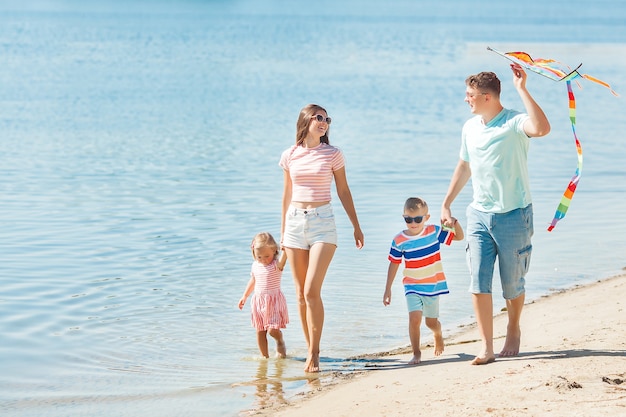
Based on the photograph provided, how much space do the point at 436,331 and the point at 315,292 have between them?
0.88 meters

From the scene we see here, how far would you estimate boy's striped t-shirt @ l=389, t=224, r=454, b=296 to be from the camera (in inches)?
259

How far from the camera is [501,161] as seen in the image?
5.87m

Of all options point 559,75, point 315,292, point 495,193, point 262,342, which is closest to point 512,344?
point 495,193

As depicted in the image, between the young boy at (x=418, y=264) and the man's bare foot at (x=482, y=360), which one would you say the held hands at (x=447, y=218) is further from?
the man's bare foot at (x=482, y=360)

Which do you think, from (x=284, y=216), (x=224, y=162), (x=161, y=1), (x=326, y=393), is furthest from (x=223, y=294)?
(x=161, y=1)

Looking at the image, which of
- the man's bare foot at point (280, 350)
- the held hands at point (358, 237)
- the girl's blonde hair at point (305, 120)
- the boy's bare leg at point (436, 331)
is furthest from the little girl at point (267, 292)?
the boy's bare leg at point (436, 331)

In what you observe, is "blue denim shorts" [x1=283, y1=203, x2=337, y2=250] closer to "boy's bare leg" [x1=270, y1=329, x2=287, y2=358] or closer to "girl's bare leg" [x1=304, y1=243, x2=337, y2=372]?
"girl's bare leg" [x1=304, y1=243, x2=337, y2=372]

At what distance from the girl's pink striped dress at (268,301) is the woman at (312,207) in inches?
17.3

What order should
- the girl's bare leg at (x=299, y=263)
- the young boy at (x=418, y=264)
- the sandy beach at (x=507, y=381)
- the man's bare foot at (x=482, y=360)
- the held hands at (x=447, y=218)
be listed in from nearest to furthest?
the sandy beach at (x=507, y=381)
the man's bare foot at (x=482, y=360)
the held hands at (x=447, y=218)
the young boy at (x=418, y=264)
the girl's bare leg at (x=299, y=263)

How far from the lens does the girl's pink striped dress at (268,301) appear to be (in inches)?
283

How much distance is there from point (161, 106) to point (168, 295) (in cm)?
2124

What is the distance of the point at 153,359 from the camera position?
7.43 meters

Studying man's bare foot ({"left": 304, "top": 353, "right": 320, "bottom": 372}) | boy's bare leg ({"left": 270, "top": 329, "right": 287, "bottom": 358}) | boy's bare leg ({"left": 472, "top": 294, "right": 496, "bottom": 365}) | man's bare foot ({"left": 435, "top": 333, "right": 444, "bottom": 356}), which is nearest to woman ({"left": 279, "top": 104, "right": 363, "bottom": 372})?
man's bare foot ({"left": 304, "top": 353, "right": 320, "bottom": 372})

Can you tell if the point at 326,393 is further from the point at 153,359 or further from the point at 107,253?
the point at 107,253
